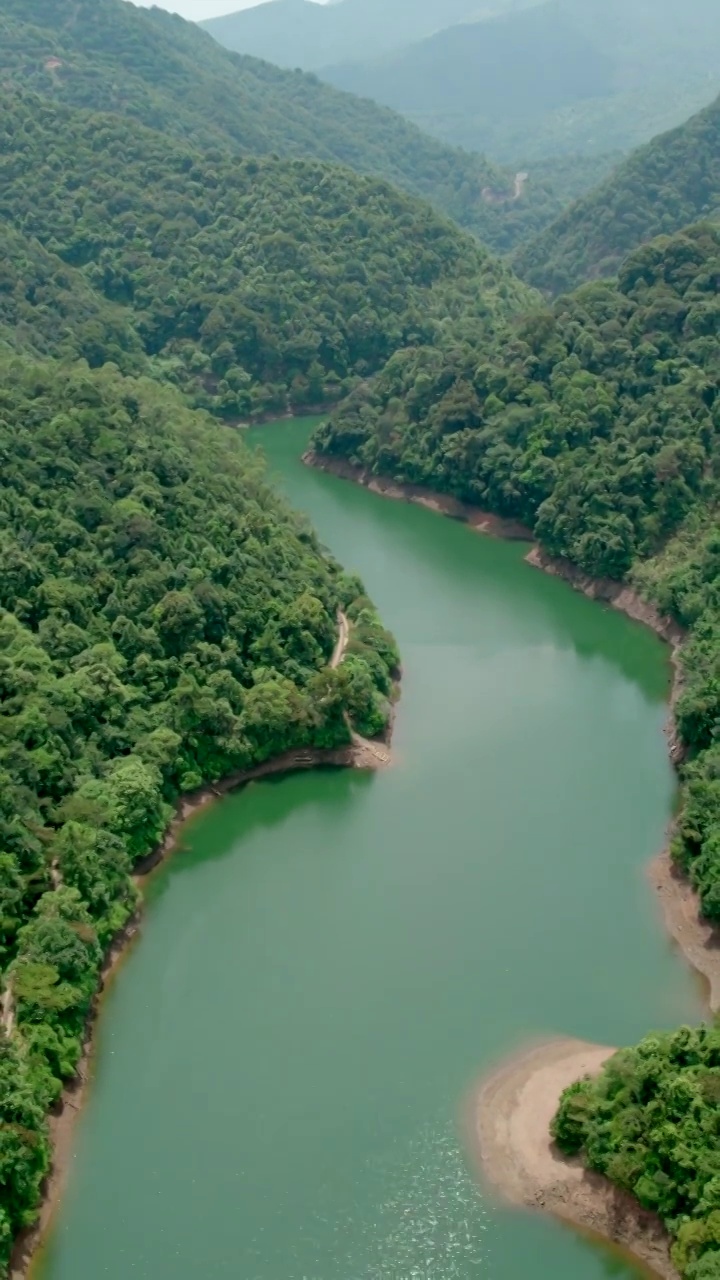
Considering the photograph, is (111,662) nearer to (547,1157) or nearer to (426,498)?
(547,1157)

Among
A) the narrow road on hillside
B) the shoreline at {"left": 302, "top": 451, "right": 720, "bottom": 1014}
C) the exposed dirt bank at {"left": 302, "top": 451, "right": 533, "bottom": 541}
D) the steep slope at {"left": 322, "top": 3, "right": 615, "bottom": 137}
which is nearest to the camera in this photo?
the shoreline at {"left": 302, "top": 451, "right": 720, "bottom": 1014}

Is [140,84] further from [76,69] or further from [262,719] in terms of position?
[262,719]

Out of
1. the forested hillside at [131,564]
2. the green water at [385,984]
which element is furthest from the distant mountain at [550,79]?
the green water at [385,984]

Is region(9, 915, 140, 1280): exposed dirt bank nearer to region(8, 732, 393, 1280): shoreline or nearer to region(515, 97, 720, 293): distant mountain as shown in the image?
region(8, 732, 393, 1280): shoreline

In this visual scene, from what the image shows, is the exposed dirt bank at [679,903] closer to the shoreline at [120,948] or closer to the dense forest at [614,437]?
the dense forest at [614,437]

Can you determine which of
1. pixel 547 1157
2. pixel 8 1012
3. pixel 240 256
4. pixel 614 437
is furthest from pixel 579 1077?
pixel 240 256

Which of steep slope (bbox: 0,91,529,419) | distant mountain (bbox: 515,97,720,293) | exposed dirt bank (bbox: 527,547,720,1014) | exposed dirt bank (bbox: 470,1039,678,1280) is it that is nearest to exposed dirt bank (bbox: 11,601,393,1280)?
exposed dirt bank (bbox: 470,1039,678,1280)
